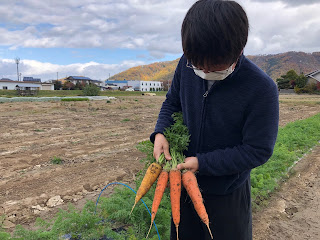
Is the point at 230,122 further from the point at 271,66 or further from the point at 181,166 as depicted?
the point at 271,66

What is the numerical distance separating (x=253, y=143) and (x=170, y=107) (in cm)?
73

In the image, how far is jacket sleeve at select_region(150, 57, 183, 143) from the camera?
1931 mm

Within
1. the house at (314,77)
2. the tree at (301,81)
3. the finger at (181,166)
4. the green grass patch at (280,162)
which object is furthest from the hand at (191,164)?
the house at (314,77)

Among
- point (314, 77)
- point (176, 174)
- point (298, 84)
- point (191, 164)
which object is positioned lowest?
point (176, 174)

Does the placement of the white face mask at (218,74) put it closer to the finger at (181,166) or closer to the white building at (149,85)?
the finger at (181,166)

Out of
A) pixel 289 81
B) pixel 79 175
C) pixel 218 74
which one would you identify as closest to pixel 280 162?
pixel 79 175

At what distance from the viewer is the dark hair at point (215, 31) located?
48.1 inches

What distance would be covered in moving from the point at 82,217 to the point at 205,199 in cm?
148

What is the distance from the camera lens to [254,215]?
4.07 m

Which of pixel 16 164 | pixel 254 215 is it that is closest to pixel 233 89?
pixel 254 215

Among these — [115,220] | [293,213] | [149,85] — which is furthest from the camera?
[149,85]

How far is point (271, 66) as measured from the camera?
372 feet

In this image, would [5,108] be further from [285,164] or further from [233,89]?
[233,89]

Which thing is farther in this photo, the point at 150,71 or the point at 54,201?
the point at 150,71
